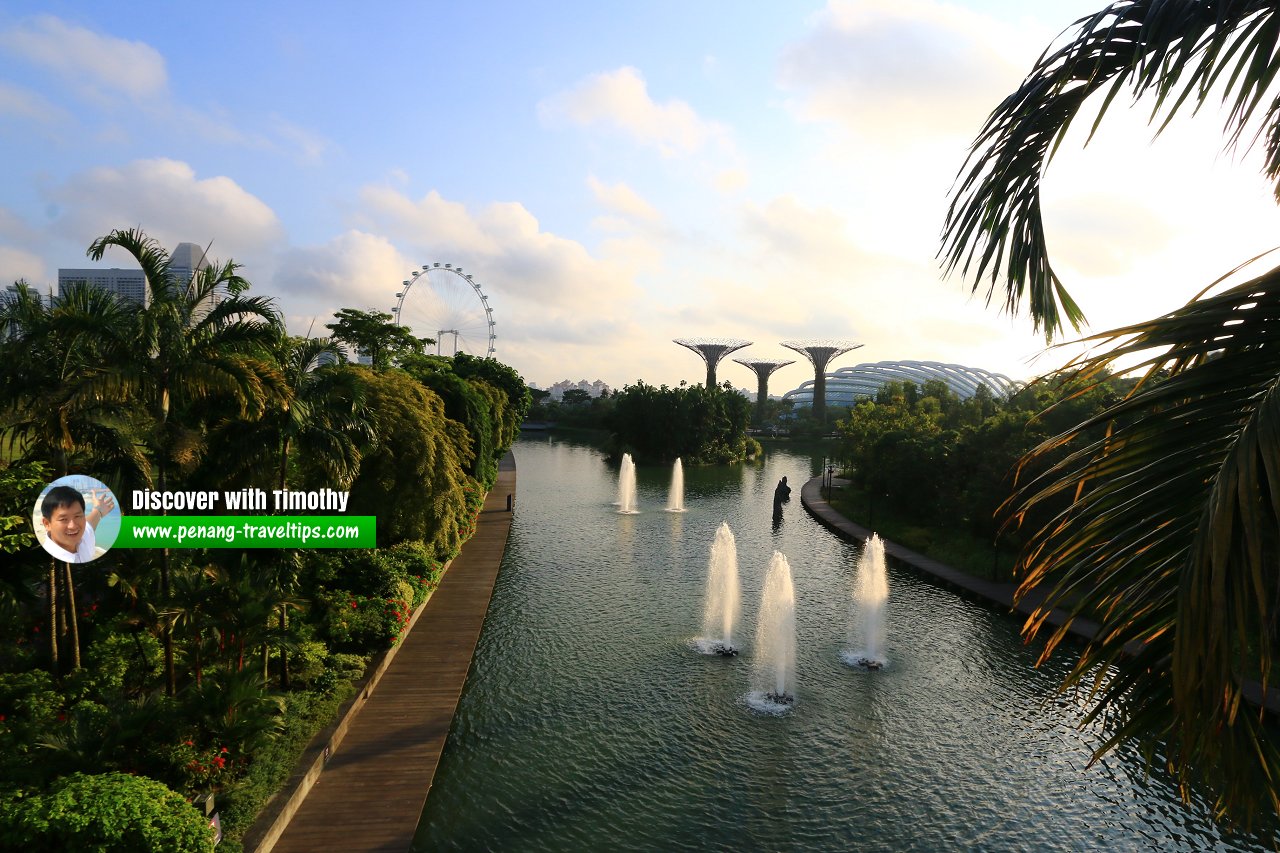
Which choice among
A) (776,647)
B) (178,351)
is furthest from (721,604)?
(178,351)

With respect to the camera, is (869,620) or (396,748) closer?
(396,748)

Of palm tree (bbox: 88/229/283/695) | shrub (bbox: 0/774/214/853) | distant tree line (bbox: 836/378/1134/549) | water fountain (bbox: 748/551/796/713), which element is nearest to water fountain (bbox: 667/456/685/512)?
distant tree line (bbox: 836/378/1134/549)

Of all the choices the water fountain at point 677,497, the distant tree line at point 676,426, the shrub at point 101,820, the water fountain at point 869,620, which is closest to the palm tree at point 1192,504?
the shrub at point 101,820

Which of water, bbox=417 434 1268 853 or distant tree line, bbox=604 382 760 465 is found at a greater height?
distant tree line, bbox=604 382 760 465

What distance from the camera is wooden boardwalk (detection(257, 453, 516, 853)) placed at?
10430 mm

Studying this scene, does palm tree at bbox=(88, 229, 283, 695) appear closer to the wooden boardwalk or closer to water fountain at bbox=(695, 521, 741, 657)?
the wooden boardwalk

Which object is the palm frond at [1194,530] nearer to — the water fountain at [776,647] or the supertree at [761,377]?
the water fountain at [776,647]

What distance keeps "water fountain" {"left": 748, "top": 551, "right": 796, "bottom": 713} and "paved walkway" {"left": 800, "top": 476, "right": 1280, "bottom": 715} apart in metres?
4.57

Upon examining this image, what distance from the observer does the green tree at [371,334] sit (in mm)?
42062

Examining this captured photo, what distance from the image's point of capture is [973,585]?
23484mm

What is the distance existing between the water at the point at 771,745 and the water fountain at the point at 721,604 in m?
0.41

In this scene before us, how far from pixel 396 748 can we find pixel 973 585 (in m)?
17.7

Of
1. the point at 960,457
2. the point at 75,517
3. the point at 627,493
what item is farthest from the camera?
the point at 627,493

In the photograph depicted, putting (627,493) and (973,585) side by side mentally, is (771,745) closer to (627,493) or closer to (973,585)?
(973,585)
